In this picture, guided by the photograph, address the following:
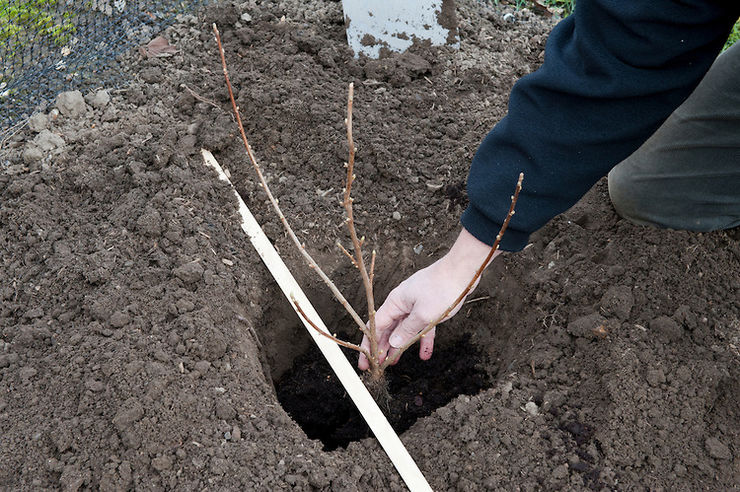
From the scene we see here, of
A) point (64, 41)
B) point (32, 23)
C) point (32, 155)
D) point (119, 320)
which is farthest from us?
point (32, 23)

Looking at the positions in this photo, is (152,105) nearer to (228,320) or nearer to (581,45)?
(228,320)

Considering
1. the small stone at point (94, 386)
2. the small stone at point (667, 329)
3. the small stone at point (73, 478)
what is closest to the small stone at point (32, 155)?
the small stone at point (94, 386)

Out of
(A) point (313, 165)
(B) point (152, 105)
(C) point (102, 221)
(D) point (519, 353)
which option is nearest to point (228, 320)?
(C) point (102, 221)

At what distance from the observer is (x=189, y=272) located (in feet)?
7.39

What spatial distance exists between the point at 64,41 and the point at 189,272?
5.88ft

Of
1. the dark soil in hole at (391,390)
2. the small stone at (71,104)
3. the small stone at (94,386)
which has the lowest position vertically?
the dark soil in hole at (391,390)

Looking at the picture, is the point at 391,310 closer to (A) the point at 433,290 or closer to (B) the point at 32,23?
(A) the point at 433,290

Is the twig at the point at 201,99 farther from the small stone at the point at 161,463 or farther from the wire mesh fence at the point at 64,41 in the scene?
the small stone at the point at 161,463

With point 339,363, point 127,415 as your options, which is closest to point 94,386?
point 127,415

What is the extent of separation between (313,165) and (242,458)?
1.37m

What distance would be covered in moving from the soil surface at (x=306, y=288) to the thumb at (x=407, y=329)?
276 mm

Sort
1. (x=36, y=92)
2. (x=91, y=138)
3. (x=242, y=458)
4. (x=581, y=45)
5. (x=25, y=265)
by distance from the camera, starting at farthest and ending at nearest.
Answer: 1. (x=36, y=92)
2. (x=91, y=138)
3. (x=25, y=265)
4. (x=242, y=458)
5. (x=581, y=45)

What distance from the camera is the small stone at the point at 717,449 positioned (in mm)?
1872

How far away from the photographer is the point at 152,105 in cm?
292
